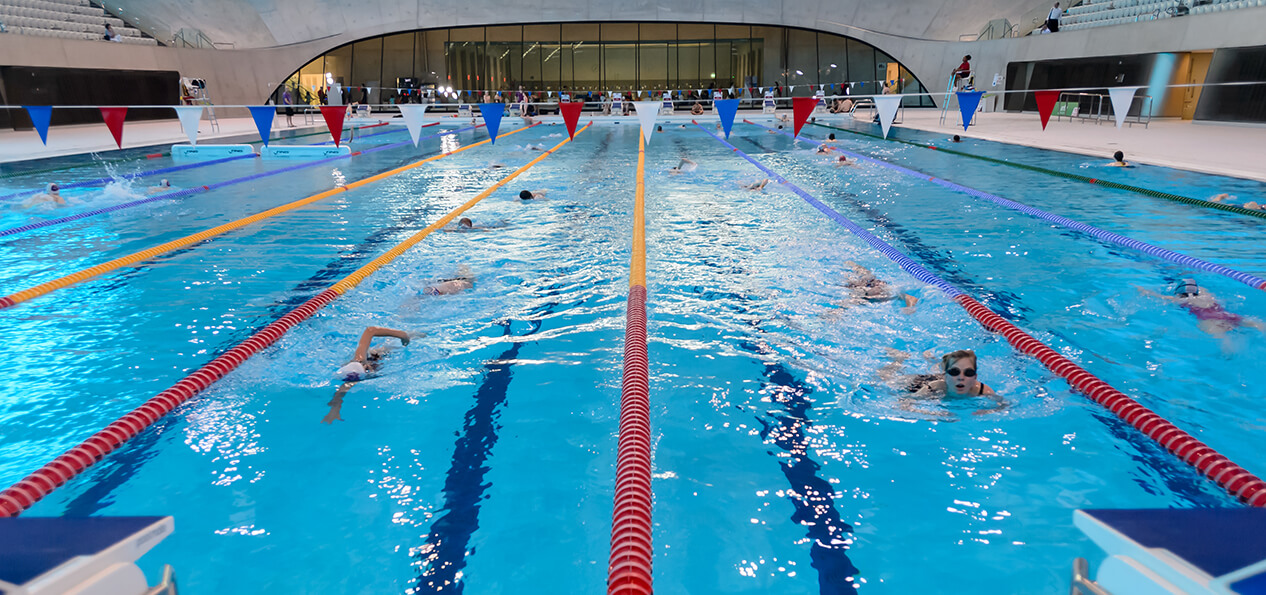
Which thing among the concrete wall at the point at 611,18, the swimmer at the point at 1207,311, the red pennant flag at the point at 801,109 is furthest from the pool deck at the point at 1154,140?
the swimmer at the point at 1207,311

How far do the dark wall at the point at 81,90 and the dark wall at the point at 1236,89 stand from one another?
2326cm

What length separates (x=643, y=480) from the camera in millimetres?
2035

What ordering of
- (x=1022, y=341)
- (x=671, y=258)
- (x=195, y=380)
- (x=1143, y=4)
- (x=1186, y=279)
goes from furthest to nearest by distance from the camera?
(x=1143, y=4) → (x=671, y=258) → (x=1186, y=279) → (x=1022, y=341) → (x=195, y=380)

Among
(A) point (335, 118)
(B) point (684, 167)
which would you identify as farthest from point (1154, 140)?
(A) point (335, 118)

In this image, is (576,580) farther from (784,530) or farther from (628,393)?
(628,393)

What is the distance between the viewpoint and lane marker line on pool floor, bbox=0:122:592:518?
2098mm

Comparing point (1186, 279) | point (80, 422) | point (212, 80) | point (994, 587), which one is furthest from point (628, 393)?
point (212, 80)

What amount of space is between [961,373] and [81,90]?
19.9 meters

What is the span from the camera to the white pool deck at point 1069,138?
8453 millimetres

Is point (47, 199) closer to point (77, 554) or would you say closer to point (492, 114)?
point (492, 114)

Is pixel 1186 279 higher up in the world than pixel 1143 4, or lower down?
lower down

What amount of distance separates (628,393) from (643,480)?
27.0 inches

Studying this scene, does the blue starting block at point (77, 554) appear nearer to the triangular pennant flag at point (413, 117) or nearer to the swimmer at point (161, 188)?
the triangular pennant flag at point (413, 117)

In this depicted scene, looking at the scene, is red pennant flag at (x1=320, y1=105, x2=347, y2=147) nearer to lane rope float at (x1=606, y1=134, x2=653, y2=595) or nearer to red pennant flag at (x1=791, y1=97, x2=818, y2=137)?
red pennant flag at (x1=791, y1=97, x2=818, y2=137)
